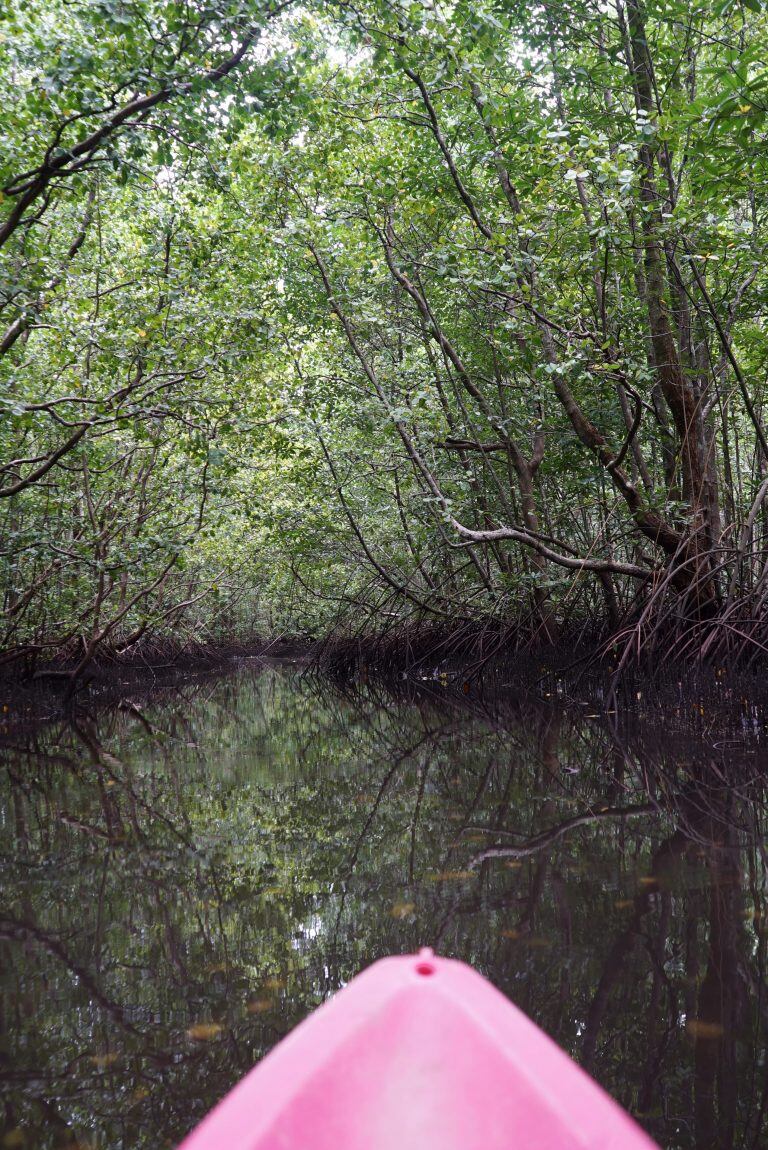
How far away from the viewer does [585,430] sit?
6281 mm

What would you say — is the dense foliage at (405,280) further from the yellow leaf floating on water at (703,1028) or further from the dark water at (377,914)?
the yellow leaf floating on water at (703,1028)

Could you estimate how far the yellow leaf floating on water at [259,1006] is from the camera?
1729 mm

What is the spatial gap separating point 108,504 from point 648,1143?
362 inches

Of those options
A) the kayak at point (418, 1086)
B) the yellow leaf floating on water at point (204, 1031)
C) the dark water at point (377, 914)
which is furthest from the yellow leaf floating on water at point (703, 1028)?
the yellow leaf floating on water at point (204, 1031)

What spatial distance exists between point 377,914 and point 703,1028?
94cm

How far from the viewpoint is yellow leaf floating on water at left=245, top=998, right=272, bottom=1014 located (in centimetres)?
173

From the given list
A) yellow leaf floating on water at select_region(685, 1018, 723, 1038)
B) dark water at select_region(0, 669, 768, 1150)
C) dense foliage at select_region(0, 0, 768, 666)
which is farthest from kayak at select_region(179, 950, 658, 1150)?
dense foliage at select_region(0, 0, 768, 666)

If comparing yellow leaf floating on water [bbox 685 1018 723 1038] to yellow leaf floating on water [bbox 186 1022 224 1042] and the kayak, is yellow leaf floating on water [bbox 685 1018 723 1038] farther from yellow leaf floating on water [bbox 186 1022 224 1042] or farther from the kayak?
yellow leaf floating on water [bbox 186 1022 224 1042]

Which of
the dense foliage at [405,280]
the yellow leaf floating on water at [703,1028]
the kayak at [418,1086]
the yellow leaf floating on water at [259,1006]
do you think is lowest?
the yellow leaf floating on water at [259,1006]

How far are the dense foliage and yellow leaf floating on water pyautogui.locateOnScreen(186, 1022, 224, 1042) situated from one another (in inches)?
152

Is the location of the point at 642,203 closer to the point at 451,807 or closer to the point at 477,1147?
the point at 451,807

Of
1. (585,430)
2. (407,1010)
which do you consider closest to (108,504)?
(585,430)

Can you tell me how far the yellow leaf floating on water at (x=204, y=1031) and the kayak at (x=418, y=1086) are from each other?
860 millimetres

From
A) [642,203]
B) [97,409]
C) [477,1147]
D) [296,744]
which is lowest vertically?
[296,744]
